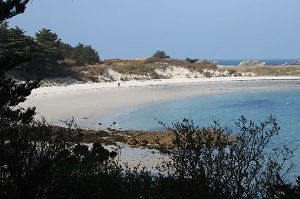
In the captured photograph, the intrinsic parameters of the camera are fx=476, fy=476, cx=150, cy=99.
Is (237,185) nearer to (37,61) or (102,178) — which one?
(102,178)

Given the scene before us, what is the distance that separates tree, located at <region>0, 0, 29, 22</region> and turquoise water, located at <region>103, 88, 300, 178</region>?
11993mm

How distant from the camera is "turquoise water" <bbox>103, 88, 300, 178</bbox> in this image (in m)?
29.1

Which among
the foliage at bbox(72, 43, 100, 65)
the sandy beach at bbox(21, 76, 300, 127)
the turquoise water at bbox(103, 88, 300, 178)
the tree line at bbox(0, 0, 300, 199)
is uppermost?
the foliage at bbox(72, 43, 100, 65)

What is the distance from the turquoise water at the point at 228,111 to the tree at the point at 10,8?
1199 cm

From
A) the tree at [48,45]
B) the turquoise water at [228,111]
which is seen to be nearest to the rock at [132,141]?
the turquoise water at [228,111]

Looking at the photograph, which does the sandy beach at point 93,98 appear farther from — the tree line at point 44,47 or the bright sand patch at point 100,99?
the tree line at point 44,47

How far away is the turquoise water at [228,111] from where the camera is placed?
29125 mm

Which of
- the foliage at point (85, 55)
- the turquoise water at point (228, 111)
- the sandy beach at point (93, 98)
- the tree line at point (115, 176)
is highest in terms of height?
the foliage at point (85, 55)

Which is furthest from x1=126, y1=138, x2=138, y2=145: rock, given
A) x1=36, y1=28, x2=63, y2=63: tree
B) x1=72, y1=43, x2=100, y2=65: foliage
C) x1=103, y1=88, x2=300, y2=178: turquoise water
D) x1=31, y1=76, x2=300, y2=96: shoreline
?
x1=72, y1=43, x2=100, y2=65: foliage

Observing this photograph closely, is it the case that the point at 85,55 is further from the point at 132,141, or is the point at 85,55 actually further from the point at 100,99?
the point at 132,141

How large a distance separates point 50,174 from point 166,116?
2966 centimetres

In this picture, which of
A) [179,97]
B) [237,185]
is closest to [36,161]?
[237,185]

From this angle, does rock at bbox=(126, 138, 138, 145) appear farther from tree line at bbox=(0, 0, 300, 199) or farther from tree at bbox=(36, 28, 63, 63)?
tree at bbox=(36, 28, 63, 63)

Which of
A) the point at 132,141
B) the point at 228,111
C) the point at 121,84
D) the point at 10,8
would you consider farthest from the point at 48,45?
the point at 10,8
